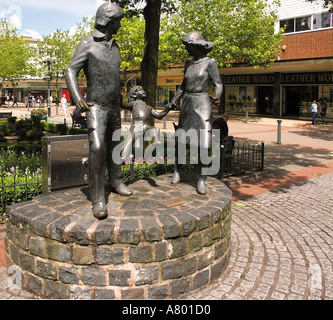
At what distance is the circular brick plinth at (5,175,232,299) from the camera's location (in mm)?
3270

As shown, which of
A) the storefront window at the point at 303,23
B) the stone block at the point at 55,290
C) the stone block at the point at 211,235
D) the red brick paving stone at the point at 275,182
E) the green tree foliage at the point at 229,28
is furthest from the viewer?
the storefront window at the point at 303,23

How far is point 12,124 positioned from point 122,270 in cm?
1313

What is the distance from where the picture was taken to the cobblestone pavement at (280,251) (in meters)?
3.58

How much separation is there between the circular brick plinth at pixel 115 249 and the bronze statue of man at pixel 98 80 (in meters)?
0.39

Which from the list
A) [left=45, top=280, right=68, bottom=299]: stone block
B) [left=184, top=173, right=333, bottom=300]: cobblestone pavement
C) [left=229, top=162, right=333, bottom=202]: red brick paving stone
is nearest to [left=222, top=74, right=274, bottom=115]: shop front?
[left=229, top=162, right=333, bottom=202]: red brick paving stone

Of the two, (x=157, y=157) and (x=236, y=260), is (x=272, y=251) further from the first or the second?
(x=157, y=157)

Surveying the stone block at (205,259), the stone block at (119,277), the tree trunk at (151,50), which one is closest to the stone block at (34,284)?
the stone block at (119,277)

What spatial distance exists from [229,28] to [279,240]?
1786 cm

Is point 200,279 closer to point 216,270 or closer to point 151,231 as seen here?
point 216,270

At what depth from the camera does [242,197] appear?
7.20 m

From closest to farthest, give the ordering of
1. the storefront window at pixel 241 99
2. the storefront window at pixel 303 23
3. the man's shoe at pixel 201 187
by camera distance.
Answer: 1. the man's shoe at pixel 201 187
2. the storefront window at pixel 303 23
3. the storefront window at pixel 241 99

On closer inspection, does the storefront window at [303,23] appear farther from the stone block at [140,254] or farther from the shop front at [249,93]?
→ the stone block at [140,254]

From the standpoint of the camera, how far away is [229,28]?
66.8 ft
